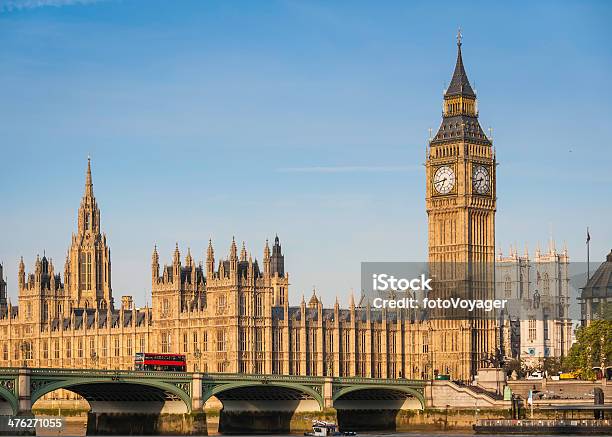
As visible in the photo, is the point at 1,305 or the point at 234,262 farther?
the point at 1,305

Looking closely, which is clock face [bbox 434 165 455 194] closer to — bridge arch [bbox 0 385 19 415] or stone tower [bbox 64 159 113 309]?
stone tower [bbox 64 159 113 309]

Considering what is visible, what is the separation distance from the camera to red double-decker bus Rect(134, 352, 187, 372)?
12312cm

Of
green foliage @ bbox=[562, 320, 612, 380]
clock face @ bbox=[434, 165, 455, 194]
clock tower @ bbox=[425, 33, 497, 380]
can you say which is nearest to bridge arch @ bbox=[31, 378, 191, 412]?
green foliage @ bbox=[562, 320, 612, 380]

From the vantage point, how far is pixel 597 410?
118 meters

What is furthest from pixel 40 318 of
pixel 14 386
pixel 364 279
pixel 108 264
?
pixel 14 386

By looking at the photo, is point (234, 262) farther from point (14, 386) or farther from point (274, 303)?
point (14, 386)

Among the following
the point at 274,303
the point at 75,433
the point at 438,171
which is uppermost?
the point at 438,171

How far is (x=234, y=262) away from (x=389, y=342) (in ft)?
64.3

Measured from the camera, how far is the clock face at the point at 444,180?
156125 millimetres

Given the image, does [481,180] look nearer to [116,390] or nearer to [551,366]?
[551,366]

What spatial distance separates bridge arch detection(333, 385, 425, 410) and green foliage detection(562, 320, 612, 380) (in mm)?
14078

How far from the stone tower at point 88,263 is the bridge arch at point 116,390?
5209 centimetres

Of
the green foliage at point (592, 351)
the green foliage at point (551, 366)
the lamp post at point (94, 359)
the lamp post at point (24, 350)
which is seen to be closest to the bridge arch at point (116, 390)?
the green foliage at point (592, 351)

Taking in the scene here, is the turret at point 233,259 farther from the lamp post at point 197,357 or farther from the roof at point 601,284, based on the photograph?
the roof at point 601,284
